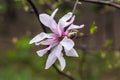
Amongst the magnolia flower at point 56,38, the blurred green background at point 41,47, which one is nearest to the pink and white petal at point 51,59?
the magnolia flower at point 56,38

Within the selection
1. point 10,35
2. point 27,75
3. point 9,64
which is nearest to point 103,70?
point 27,75

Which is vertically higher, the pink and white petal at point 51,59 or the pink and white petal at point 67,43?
the pink and white petal at point 67,43

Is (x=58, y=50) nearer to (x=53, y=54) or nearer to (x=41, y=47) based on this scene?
(x=53, y=54)

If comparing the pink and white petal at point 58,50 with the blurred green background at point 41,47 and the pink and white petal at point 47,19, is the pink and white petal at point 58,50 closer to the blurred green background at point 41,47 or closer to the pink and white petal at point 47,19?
the pink and white petal at point 47,19

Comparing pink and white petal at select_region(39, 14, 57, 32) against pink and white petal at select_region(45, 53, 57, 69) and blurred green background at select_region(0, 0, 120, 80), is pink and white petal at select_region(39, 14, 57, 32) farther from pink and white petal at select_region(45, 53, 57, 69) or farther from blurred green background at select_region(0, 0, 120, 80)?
blurred green background at select_region(0, 0, 120, 80)

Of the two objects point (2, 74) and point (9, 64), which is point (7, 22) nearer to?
point (9, 64)

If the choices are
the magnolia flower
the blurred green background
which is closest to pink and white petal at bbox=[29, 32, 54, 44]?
the magnolia flower

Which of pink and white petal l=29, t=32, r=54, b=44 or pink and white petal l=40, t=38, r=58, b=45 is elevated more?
pink and white petal l=29, t=32, r=54, b=44
